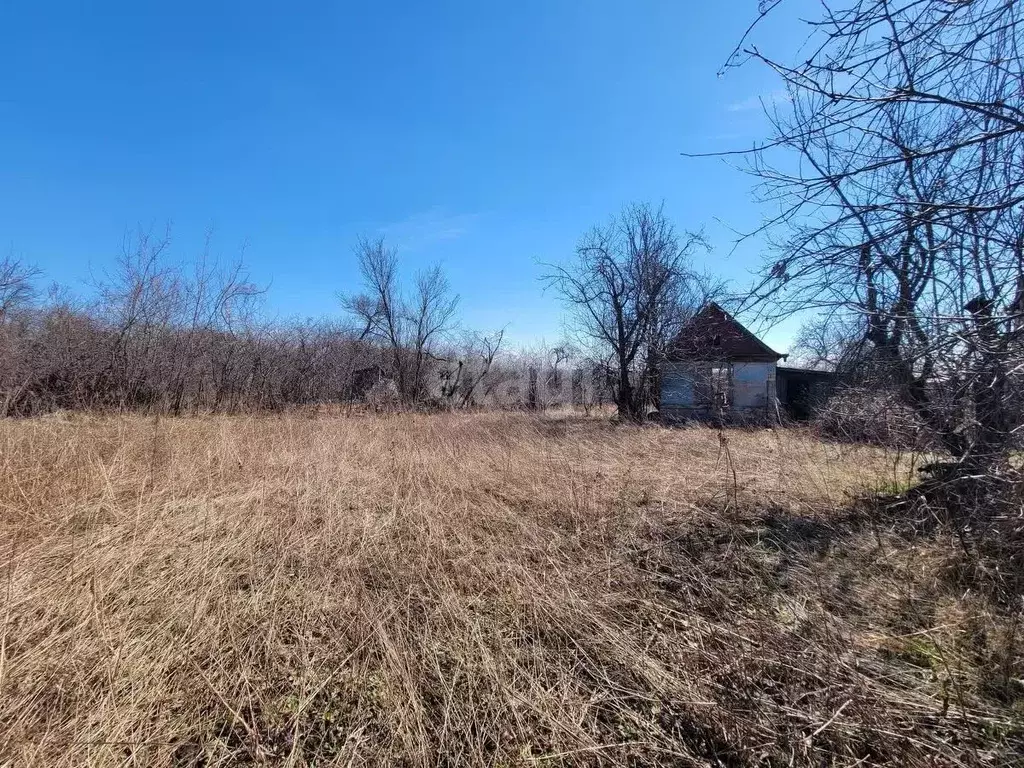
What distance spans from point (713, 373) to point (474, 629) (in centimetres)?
1366

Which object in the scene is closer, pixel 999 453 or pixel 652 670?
pixel 652 670

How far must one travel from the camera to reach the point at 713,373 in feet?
45.7

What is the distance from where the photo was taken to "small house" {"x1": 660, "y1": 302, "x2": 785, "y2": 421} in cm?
1346

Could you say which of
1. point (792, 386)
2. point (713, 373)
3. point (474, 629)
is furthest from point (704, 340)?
point (474, 629)

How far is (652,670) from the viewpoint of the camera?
195 cm

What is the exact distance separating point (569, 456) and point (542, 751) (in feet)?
17.1

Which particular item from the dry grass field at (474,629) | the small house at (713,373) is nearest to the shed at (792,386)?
the small house at (713,373)

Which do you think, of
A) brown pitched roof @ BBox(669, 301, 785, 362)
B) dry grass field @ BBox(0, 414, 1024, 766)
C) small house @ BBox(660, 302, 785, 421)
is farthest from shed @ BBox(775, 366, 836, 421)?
dry grass field @ BBox(0, 414, 1024, 766)

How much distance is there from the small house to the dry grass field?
9.52 m

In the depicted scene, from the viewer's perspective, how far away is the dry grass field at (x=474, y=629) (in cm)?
159

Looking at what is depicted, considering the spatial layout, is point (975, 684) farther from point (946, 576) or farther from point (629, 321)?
point (629, 321)

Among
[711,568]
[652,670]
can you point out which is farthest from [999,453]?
[652,670]

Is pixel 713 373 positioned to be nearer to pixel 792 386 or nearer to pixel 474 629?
pixel 792 386

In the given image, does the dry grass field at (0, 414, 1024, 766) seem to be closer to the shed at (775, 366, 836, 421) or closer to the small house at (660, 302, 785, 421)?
the small house at (660, 302, 785, 421)
